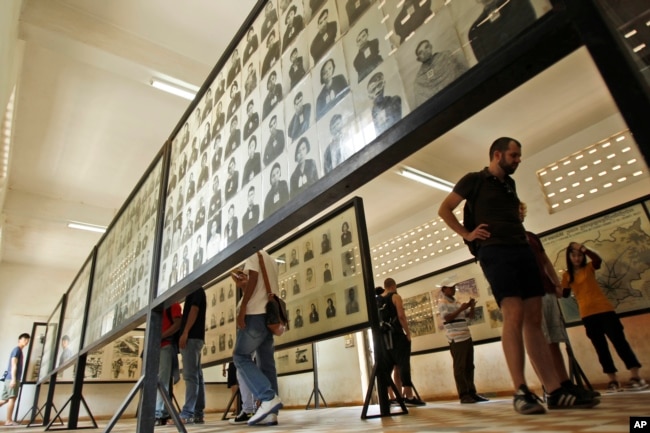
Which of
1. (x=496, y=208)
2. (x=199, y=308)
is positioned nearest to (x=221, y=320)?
(x=199, y=308)

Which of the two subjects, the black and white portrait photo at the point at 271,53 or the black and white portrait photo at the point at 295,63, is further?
the black and white portrait photo at the point at 271,53

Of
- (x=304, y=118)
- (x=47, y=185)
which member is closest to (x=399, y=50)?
(x=304, y=118)

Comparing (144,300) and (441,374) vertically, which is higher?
(144,300)

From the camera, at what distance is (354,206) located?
349cm

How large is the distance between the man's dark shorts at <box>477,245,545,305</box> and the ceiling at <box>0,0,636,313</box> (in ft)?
11.5

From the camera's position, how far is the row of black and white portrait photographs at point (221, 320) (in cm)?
505

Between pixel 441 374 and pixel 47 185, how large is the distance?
7513mm

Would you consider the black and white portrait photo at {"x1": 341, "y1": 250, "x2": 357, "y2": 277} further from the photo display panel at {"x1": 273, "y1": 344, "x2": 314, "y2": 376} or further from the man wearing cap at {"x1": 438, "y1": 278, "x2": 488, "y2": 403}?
the photo display panel at {"x1": 273, "y1": 344, "x2": 314, "y2": 376}

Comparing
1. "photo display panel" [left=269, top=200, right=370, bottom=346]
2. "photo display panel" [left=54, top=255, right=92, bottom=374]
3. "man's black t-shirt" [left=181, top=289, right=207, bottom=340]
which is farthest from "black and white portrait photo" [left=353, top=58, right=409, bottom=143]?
"photo display panel" [left=54, top=255, right=92, bottom=374]

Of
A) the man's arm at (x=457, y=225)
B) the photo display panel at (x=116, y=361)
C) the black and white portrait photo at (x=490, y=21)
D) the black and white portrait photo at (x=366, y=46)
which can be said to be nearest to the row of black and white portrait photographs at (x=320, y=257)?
the man's arm at (x=457, y=225)

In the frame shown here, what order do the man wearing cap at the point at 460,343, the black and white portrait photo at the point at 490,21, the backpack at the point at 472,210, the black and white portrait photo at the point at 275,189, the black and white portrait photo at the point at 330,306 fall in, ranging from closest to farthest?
the black and white portrait photo at the point at 490,21, the black and white portrait photo at the point at 275,189, the backpack at the point at 472,210, the black and white portrait photo at the point at 330,306, the man wearing cap at the point at 460,343

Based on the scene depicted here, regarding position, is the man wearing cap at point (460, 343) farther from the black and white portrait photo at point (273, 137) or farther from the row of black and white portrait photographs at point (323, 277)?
the black and white portrait photo at point (273, 137)

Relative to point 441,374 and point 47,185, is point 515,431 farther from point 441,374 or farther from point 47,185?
point 47,185

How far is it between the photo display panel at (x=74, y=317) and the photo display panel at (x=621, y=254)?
5592 mm
